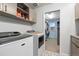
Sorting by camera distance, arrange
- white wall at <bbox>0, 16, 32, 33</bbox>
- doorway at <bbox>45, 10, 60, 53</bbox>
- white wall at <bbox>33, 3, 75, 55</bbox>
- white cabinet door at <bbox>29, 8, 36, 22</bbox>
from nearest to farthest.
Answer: white wall at <bbox>0, 16, 32, 33</bbox> < doorway at <bbox>45, 10, 60, 53</bbox> < white wall at <bbox>33, 3, 75, 55</bbox> < white cabinet door at <bbox>29, 8, 36, 22</bbox>

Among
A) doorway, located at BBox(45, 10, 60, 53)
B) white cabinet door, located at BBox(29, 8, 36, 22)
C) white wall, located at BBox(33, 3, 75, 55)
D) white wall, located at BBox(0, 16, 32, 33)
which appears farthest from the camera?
white cabinet door, located at BBox(29, 8, 36, 22)

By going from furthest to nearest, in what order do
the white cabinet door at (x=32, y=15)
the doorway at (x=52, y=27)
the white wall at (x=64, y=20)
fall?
the white cabinet door at (x=32, y=15), the white wall at (x=64, y=20), the doorway at (x=52, y=27)

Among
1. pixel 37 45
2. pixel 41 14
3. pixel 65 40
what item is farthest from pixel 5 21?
pixel 65 40

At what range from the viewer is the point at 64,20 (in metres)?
2.66

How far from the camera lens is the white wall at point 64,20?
2.57m

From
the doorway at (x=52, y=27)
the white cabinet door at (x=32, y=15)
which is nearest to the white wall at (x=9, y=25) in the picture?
the white cabinet door at (x=32, y=15)

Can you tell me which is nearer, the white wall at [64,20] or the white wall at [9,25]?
the white wall at [9,25]

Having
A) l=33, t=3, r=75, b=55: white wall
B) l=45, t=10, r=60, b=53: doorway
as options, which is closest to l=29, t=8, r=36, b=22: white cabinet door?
l=33, t=3, r=75, b=55: white wall

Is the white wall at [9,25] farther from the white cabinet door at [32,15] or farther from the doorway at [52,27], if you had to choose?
the doorway at [52,27]

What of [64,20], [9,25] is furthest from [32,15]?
[9,25]

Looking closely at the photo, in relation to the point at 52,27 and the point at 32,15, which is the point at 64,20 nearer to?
the point at 52,27

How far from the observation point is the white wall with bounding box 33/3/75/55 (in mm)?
2574

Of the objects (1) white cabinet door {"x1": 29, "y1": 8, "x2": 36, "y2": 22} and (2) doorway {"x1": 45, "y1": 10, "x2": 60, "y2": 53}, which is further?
(1) white cabinet door {"x1": 29, "y1": 8, "x2": 36, "y2": 22}

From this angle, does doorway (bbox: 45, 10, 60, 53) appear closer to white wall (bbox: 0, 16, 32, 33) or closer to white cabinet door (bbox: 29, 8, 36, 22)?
white cabinet door (bbox: 29, 8, 36, 22)
